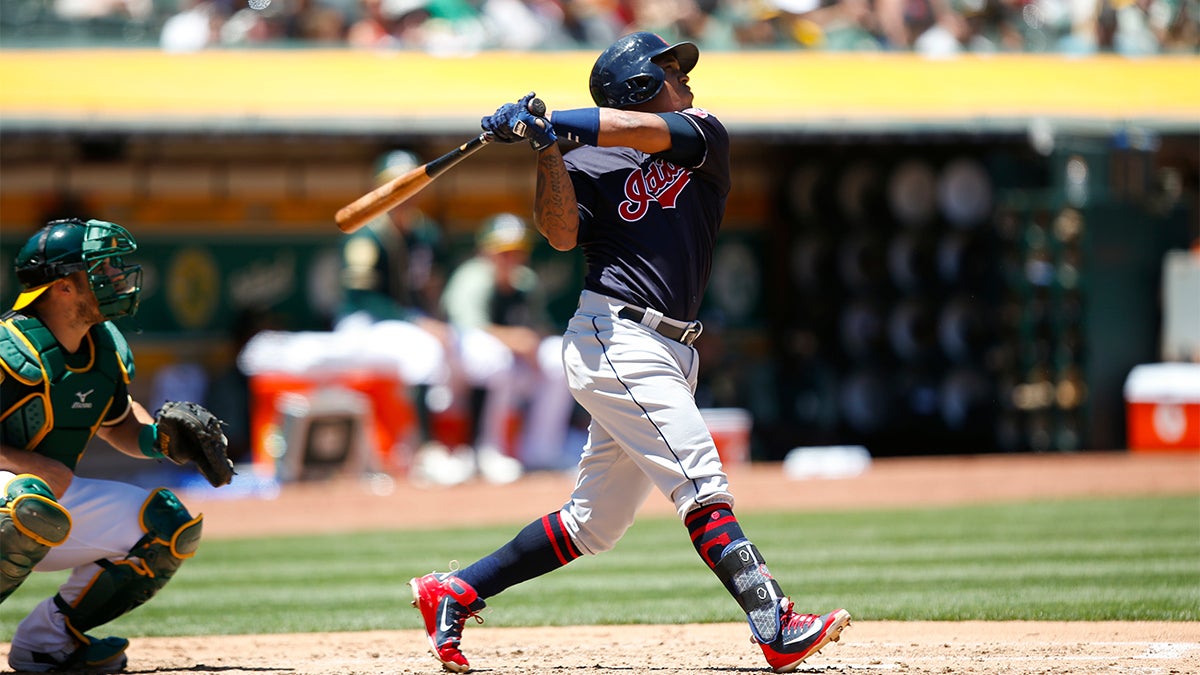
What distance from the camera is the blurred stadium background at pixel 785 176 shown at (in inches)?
444

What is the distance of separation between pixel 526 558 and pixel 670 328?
30.7 inches

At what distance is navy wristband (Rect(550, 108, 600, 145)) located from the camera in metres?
4.06

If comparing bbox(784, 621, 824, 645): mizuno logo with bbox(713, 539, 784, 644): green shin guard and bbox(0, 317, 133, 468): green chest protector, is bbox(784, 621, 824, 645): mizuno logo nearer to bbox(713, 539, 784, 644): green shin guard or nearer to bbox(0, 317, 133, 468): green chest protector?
bbox(713, 539, 784, 644): green shin guard

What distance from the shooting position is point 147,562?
459cm

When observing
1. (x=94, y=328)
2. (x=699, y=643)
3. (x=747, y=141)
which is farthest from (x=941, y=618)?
(x=747, y=141)

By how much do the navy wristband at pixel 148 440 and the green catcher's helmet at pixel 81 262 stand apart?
1.21ft

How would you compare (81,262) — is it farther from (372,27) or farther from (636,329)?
(372,27)

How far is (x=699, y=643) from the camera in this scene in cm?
511

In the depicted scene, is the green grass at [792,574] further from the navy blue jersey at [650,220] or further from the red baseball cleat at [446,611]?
the navy blue jersey at [650,220]

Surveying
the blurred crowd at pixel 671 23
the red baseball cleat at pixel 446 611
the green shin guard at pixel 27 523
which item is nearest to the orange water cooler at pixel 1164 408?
the blurred crowd at pixel 671 23

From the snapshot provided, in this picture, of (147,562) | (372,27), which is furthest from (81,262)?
(372,27)

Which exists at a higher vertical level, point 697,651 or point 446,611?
point 446,611

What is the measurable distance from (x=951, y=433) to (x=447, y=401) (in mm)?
4669

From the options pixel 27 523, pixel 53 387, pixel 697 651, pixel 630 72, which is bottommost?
pixel 697 651
